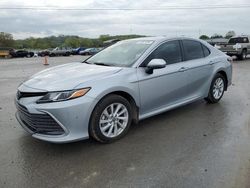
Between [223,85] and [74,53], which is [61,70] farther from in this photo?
[74,53]

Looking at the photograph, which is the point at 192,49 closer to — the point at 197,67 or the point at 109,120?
the point at 197,67

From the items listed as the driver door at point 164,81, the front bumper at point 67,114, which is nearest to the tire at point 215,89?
the driver door at point 164,81

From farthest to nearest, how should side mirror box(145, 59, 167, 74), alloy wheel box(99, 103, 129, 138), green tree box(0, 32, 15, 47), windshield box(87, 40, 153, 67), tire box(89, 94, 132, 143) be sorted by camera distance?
green tree box(0, 32, 15, 47) → windshield box(87, 40, 153, 67) → side mirror box(145, 59, 167, 74) → alloy wheel box(99, 103, 129, 138) → tire box(89, 94, 132, 143)

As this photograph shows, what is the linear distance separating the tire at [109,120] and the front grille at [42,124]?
49cm

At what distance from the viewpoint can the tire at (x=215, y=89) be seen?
6.07 meters

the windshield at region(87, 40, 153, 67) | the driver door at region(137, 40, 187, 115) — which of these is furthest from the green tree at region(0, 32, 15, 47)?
the driver door at region(137, 40, 187, 115)

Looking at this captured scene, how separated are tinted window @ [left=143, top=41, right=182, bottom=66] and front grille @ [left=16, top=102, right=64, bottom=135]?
6.19ft

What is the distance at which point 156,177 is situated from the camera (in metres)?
3.19

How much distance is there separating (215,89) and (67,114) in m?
3.84

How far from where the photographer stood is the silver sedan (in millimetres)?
3688

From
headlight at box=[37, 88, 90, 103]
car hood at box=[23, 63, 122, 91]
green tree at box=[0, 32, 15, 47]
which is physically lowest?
headlight at box=[37, 88, 90, 103]

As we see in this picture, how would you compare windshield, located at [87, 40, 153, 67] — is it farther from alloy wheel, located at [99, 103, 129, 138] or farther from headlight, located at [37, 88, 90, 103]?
headlight, located at [37, 88, 90, 103]

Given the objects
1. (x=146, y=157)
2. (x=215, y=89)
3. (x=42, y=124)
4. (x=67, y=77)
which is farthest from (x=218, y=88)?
(x=42, y=124)

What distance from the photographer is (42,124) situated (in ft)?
12.2
